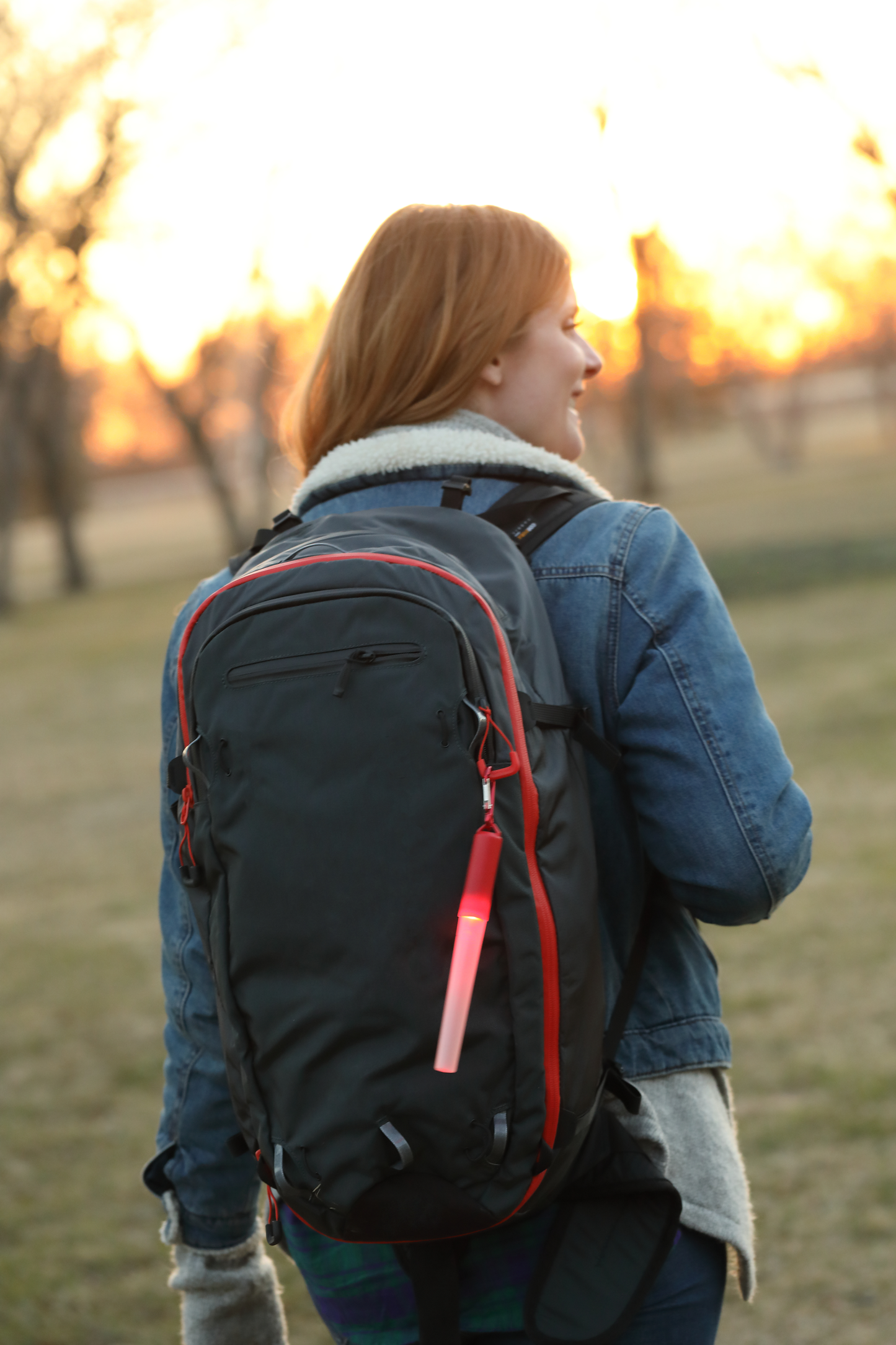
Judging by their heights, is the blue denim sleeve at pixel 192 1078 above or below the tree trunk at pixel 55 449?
above

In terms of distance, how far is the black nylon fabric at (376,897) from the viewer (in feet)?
3.72

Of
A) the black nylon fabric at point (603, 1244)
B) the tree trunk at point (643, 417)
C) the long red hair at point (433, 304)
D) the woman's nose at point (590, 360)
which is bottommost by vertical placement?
the tree trunk at point (643, 417)

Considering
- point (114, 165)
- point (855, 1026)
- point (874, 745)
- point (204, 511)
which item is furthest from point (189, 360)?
point (855, 1026)

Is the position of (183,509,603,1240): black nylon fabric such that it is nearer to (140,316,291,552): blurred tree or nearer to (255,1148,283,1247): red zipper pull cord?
(255,1148,283,1247): red zipper pull cord

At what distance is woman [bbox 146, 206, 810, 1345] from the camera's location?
1306 millimetres

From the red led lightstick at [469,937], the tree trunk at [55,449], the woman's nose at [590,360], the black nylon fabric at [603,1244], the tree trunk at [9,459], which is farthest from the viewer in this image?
the tree trunk at [55,449]

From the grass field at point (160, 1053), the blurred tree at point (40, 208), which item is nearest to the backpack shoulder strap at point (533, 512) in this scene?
the grass field at point (160, 1053)

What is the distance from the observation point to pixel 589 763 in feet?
4.53

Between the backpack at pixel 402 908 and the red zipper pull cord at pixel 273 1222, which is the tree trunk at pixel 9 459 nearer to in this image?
the red zipper pull cord at pixel 273 1222

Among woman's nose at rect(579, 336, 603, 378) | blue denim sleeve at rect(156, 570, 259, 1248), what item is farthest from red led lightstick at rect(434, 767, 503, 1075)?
woman's nose at rect(579, 336, 603, 378)

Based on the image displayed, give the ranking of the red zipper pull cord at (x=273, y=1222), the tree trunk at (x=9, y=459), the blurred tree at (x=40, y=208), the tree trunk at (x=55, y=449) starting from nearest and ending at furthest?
the red zipper pull cord at (x=273, y=1222), the blurred tree at (x=40, y=208), the tree trunk at (x=9, y=459), the tree trunk at (x=55, y=449)

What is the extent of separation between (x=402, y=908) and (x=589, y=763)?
0.33 metres

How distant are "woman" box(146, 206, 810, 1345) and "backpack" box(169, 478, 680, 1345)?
11 cm

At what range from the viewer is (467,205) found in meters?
1.51
